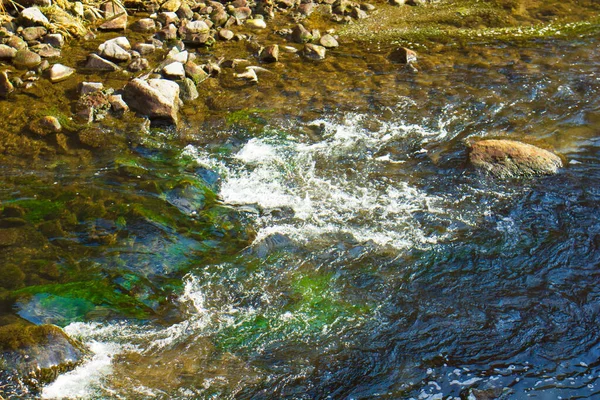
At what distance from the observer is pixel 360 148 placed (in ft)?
22.9

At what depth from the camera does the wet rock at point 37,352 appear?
407 centimetres

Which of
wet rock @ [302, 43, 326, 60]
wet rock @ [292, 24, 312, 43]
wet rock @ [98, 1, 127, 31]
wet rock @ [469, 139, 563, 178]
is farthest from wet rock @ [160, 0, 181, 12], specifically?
wet rock @ [469, 139, 563, 178]

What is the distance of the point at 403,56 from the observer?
902cm

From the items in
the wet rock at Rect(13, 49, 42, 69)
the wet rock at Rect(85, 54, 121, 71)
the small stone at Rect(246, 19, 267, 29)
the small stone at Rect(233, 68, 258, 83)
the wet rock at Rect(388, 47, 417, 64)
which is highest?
the wet rock at Rect(388, 47, 417, 64)

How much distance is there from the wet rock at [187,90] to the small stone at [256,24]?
2732mm

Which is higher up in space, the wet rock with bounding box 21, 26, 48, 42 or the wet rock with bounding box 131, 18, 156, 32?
the wet rock with bounding box 131, 18, 156, 32

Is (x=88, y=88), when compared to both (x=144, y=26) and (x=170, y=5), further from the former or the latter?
(x=170, y=5)

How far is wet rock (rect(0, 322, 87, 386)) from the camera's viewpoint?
4066 millimetres

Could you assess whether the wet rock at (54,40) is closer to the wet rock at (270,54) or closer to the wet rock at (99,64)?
the wet rock at (99,64)

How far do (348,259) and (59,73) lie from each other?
5178 mm

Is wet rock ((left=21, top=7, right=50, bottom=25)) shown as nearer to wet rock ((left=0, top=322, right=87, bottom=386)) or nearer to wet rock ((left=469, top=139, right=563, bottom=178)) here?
wet rock ((left=0, top=322, right=87, bottom=386))

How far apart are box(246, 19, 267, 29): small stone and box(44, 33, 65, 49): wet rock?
3006mm


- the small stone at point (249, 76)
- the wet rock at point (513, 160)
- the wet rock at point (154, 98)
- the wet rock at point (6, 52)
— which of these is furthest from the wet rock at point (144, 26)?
the wet rock at point (513, 160)

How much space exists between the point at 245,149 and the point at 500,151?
9.04 feet
